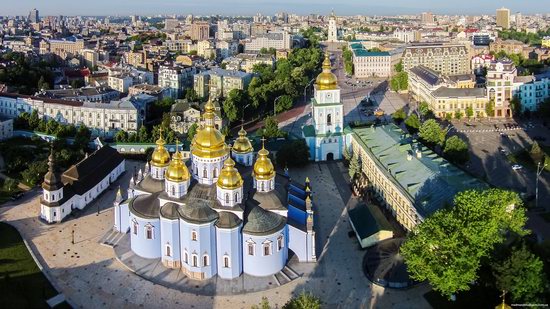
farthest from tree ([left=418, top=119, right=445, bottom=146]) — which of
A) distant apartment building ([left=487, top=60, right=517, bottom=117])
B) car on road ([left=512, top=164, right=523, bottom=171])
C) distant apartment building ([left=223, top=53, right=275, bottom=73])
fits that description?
distant apartment building ([left=223, top=53, right=275, bottom=73])

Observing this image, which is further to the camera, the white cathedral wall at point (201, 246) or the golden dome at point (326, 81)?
the golden dome at point (326, 81)

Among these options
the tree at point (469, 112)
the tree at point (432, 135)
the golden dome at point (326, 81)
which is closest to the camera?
the tree at point (432, 135)

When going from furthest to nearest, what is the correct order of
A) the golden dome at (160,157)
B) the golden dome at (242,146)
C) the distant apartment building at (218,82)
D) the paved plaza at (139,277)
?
the distant apartment building at (218,82) → the golden dome at (242,146) → the golden dome at (160,157) → the paved plaza at (139,277)

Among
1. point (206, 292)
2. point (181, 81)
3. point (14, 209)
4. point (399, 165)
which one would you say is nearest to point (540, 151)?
point (399, 165)

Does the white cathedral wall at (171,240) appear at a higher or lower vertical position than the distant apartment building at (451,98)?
lower

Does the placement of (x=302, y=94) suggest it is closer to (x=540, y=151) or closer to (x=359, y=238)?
(x=540, y=151)

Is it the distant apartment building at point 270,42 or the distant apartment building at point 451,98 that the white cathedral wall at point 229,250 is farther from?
the distant apartment building at point 270,42

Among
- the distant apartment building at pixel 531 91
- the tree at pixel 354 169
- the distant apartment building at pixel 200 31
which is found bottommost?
the tree at pixel 354 169

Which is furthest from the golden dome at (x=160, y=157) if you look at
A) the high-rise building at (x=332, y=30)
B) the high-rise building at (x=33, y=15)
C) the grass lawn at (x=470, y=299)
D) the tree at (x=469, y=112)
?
the high-rise building at (x=33, y=15)
